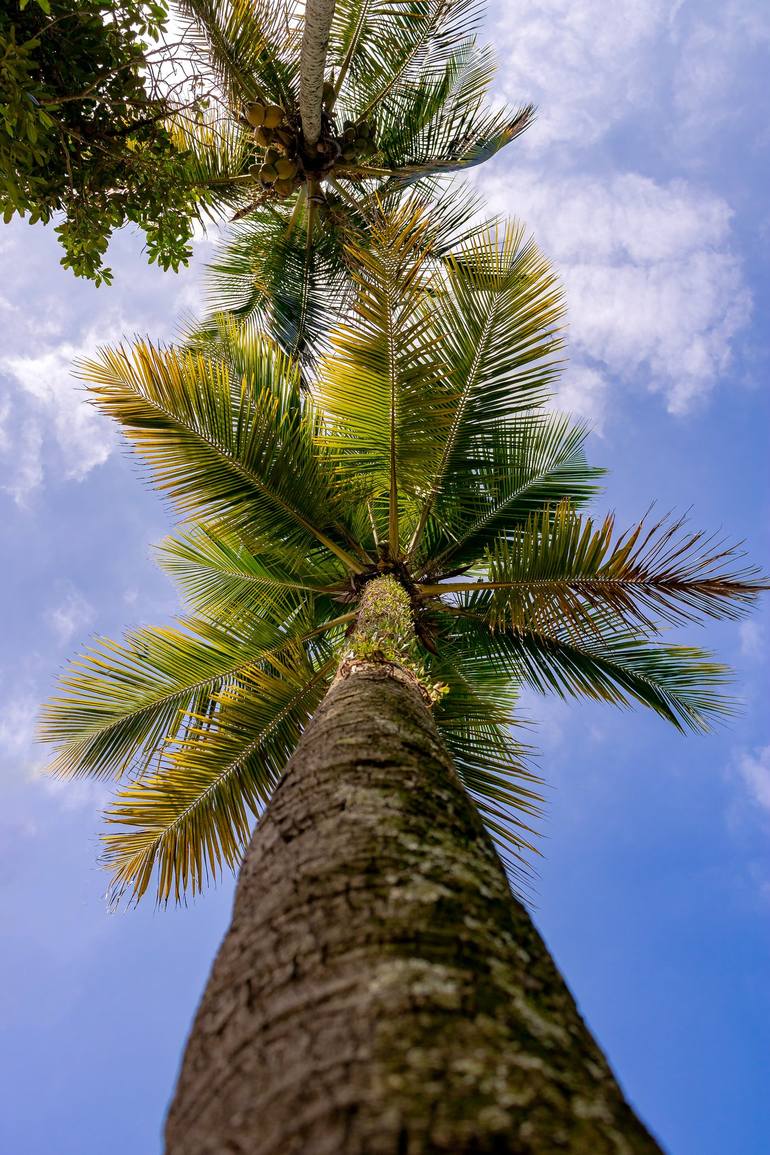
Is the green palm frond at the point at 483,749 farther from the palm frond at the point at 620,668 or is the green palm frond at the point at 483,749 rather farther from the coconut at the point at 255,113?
the coconut at the point at 255,113

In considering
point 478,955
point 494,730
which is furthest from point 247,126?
point 478,955

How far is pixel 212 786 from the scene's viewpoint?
17.2 ft

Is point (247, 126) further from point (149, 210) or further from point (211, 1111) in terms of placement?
point (211, 1111)

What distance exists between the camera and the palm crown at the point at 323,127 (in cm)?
714

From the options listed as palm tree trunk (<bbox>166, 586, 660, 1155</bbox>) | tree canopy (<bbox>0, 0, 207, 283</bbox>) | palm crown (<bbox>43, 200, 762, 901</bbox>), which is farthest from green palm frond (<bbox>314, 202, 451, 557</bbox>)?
palm tree trunk (<bbox>166, 586, 660, 1155</bbox>)

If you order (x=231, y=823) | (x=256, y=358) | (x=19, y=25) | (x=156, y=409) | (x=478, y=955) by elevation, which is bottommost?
(x=478, y=955)

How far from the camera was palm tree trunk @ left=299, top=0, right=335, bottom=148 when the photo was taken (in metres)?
5.10

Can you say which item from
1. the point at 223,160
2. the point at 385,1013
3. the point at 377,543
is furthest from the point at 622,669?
the point at 223,160

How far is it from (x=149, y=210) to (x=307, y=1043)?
17.5ft

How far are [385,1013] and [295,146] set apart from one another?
318 inches

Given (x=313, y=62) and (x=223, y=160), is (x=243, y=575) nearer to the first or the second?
(x=313, y=62)

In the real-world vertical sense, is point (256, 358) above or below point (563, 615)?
above

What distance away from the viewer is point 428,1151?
0.78m

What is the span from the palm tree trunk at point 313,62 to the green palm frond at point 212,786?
4615 millimetres
